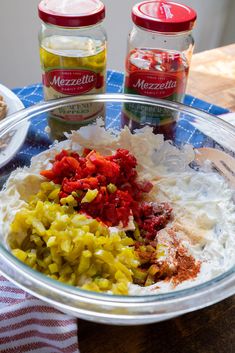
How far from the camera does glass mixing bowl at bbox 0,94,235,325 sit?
66 centimetres

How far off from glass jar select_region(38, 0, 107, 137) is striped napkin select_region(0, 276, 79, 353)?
0.44m

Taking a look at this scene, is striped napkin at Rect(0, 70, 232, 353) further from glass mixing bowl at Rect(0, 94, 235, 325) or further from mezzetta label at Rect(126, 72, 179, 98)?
mezzetta label at Rect(126, 72, 179, 98)

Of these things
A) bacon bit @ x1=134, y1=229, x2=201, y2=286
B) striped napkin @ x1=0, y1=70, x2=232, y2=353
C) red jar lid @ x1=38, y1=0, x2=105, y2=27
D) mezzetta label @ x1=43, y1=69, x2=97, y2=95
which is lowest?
striped napkin @ x1=0, y1=70, x2=232, y2=353

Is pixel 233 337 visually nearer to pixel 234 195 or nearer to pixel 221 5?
pixel 234 195

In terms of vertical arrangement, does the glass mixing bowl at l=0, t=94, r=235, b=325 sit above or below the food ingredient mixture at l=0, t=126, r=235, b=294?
above

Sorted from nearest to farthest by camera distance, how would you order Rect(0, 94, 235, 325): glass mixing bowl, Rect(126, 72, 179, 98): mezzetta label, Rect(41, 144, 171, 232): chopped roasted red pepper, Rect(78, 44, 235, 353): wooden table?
Rect(0, 94, 235, 325): glass mixing bowl < Rect(78, 44, 235, 353): wooden table < Rect(41, 144, 171, 232): chopped roasted red pepper < Rect(126, 72, 179, 98): mezzetta label

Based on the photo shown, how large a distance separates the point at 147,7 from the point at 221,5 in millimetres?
1740

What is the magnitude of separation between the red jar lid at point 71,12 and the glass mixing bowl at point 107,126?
17cm

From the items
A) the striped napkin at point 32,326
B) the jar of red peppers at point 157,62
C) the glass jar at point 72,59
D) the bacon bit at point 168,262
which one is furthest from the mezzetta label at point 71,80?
Result: the striped napkin at point 32,326

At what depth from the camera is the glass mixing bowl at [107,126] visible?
66 centimetres

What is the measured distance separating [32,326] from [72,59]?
57cm

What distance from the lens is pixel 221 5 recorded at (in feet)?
8.56

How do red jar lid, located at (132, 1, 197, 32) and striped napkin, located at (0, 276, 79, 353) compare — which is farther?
red jar lid, located at (132, 1, 197, 32)

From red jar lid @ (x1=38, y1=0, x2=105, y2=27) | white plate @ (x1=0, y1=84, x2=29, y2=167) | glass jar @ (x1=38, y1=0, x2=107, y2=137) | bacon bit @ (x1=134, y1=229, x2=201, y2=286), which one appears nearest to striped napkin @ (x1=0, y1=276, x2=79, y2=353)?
bacon bit @ (x1=134, y1=229, x2=201, y2=286)
